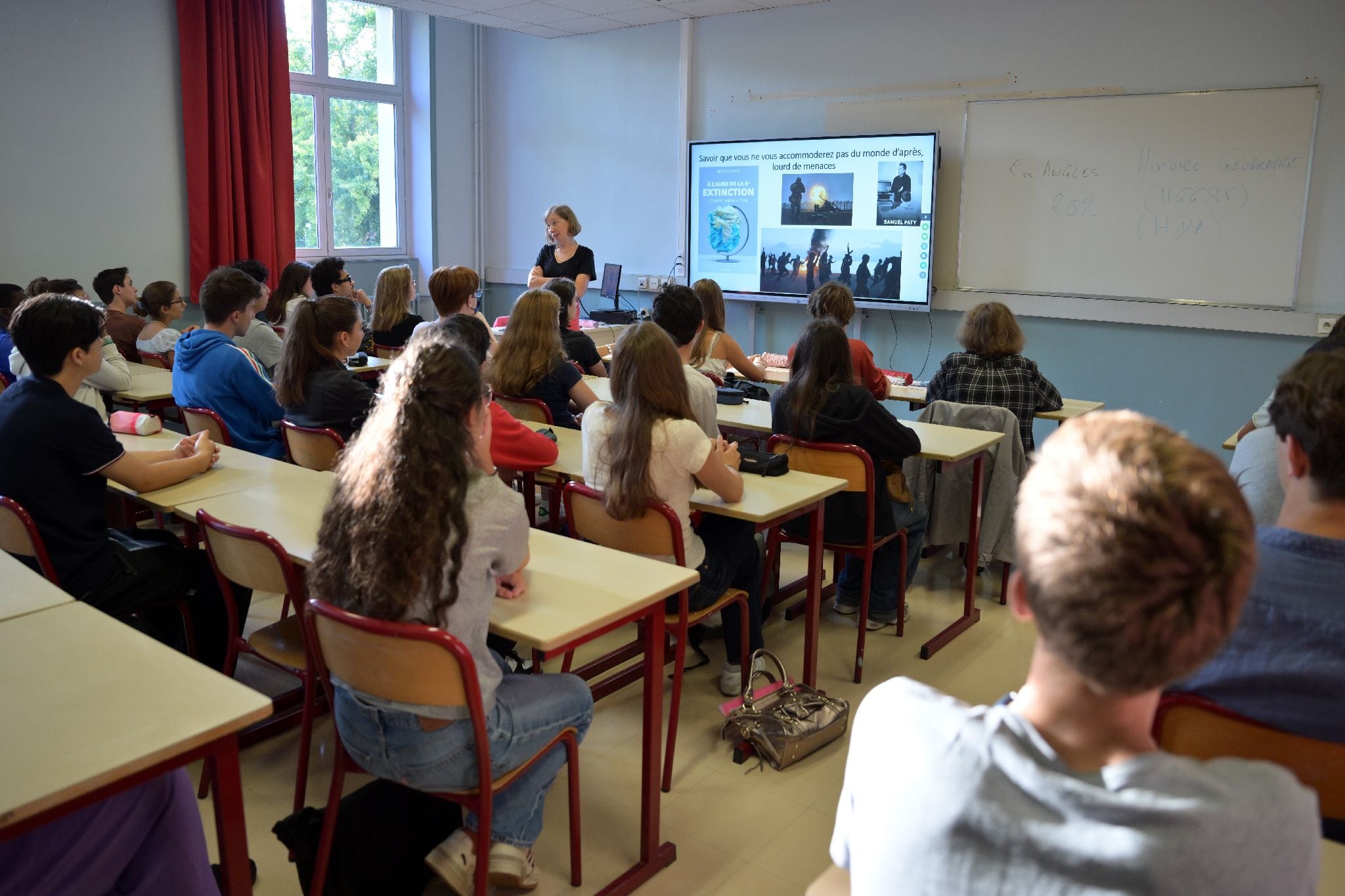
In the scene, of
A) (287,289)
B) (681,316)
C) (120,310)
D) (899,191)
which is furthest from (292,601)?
(899,191)

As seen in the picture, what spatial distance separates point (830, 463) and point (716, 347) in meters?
1.84

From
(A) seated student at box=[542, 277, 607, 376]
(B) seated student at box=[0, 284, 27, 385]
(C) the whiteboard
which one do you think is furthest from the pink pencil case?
(C) the whiteboard

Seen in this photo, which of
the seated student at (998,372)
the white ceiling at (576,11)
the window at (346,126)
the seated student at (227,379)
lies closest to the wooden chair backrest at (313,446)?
the seated student at (227,379)

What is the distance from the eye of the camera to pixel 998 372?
4.02m

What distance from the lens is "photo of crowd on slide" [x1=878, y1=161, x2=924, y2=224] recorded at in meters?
6.39

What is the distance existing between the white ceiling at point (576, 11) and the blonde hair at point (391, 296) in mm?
2822

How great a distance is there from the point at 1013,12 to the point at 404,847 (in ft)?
19.0

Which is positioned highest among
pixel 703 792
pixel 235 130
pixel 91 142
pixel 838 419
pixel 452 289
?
pixel 235 130

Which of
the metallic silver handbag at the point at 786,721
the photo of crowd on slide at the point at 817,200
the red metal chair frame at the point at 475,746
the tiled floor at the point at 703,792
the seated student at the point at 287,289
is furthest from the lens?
the photo of crowd on slide at the point at 817,200

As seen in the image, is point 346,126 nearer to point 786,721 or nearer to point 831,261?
point 831,261

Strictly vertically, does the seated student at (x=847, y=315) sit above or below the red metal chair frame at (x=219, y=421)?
above

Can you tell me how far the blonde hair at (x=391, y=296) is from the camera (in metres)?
5.07

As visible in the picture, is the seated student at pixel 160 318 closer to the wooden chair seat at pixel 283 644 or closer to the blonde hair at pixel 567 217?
the blonde hair at pixel 567 217

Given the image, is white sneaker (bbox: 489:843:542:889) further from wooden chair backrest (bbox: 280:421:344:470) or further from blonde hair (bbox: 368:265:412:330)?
blonde hair (bbox: 368:265:412:330)
